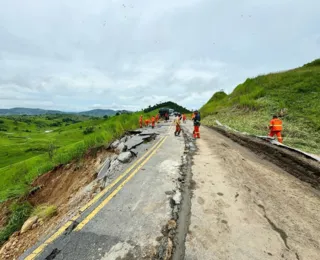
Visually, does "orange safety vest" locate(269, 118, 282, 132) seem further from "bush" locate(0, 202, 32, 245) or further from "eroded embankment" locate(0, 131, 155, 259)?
"bush" locate(0, 202, 32, 245)

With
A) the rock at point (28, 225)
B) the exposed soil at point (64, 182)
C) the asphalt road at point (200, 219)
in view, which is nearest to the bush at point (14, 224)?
the rock at point (28, 225)

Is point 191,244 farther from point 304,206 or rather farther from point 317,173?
point 317,173

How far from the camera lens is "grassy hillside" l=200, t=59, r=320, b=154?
14.9 metres

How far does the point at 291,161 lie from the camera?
28.5ft

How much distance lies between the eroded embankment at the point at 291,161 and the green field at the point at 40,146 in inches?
387

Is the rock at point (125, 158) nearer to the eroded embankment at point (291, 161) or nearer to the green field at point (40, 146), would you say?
the green field at point (40, 146)

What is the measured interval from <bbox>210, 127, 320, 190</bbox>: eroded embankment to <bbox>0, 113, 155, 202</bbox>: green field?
32.2 ft

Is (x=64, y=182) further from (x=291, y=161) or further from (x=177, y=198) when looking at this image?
(x=291, y=161)

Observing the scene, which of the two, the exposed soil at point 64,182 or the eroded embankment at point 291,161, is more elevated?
the eroded embankment at point 291,161

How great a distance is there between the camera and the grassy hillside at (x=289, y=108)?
14.9m

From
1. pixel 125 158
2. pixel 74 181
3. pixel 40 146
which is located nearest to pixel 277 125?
pixel 125 158

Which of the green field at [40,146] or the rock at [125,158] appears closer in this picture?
the rock at [125,158]

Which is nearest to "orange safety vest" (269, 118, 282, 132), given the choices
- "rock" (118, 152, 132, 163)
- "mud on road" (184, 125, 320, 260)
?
"mud on road" (184, 125, 320, 260)

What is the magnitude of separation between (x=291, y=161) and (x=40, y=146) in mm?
89488
